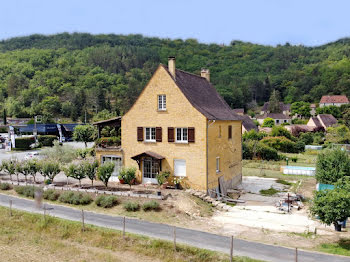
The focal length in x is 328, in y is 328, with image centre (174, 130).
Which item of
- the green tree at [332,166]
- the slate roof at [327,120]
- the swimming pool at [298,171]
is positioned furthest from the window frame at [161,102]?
the slate roof at [327,120]

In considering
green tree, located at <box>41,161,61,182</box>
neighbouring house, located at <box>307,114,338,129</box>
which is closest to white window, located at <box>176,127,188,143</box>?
green tree, located at <box>41,161,61,182</box>

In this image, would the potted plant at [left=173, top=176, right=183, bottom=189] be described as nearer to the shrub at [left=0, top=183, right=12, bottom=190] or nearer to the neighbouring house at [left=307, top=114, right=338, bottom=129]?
the shrub at [left=0, top=183, right=12, bottom=190]

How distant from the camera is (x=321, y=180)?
28.9m

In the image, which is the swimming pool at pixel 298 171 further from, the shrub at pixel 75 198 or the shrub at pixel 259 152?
the shrub at pixel 75 198

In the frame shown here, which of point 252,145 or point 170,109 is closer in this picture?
point 170,109

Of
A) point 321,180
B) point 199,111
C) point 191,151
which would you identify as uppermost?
point 199,111

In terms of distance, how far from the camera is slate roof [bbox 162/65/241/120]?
1110 inches

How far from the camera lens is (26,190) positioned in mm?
28641

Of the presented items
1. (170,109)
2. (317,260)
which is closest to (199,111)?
(170,109)

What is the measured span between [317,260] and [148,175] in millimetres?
16920

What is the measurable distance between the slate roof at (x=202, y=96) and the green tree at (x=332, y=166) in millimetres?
9078

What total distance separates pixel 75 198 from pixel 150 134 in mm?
8359

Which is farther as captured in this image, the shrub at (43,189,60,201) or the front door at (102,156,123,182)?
the front door at (102,156,123,182)

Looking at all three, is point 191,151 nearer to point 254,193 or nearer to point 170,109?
point 170,109
